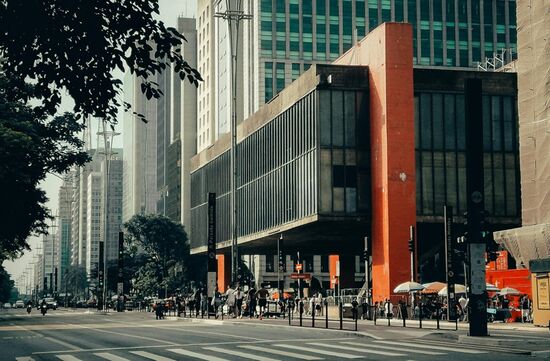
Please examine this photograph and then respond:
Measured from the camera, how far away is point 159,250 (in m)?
127

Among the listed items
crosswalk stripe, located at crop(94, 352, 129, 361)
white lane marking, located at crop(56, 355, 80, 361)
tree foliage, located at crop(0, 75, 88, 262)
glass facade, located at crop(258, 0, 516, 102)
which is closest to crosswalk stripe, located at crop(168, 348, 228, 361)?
crosswalk stripe, located at crop(94, 352, 129, 361)

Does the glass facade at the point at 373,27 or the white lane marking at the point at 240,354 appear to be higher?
the glass facade at the point at 373,27

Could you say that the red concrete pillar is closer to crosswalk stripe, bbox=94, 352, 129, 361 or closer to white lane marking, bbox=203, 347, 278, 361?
white lane marking, bbox=203, 347, 278, 361

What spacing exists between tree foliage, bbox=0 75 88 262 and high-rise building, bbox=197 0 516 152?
6966 cm

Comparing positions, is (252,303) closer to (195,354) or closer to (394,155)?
(394,155)

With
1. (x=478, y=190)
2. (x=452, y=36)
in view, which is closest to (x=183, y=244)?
(x=452, y=36)

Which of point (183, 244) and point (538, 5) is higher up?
point (538, 5)

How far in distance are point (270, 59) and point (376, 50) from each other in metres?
62.0

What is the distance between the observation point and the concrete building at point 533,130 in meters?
42.4

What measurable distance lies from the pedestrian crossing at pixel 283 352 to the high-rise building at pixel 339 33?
→ 9761 centimetres

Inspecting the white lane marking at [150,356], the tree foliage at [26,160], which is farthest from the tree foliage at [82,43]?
the tree foliage at [26,160]

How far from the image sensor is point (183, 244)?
128250mm

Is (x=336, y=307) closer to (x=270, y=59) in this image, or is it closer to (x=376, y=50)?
(x=376, y=50)

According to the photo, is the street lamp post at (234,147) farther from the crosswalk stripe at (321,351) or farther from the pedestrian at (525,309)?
the crosswalk stripe at (321,351)
